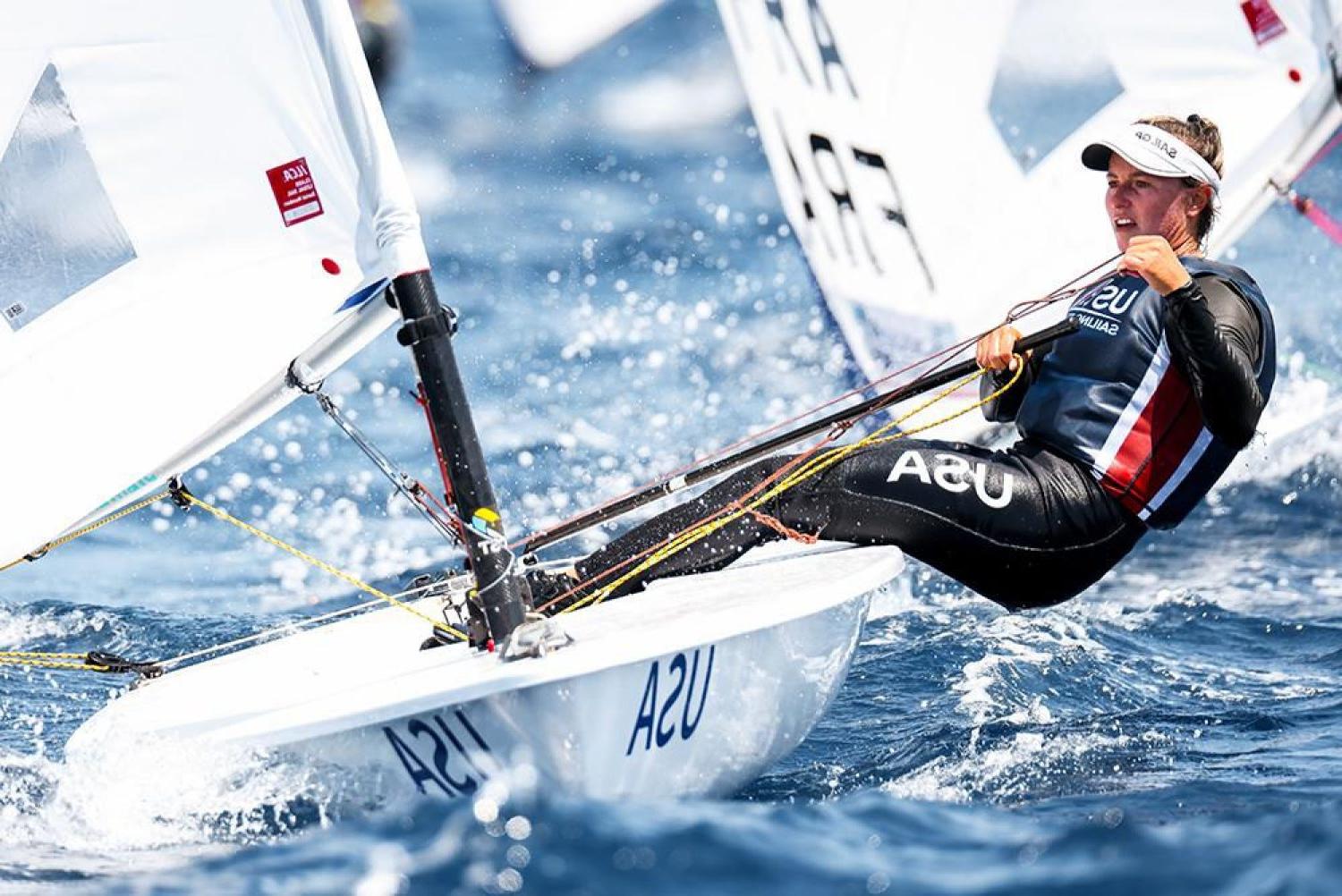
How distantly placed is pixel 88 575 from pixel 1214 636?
307cm

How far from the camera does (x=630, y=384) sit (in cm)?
524

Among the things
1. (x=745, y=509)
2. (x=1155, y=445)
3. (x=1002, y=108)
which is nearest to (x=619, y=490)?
(x=1002, y=108)

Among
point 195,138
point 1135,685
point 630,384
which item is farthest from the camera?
point 630,384

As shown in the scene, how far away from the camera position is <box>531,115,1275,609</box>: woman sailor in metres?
Result: 2.49

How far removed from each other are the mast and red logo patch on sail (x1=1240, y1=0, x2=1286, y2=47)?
2476mm

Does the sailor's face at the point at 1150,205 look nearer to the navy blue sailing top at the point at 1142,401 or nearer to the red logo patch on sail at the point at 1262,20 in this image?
the navy blue sailing top at the point at 1142,401

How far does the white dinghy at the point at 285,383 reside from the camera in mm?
2092

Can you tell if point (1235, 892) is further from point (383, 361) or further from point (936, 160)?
point (383, 361)

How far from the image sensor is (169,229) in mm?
2406

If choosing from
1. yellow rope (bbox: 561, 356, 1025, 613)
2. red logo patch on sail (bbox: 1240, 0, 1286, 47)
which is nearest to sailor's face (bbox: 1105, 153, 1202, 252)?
yellow rope (bbox: 561, 356, 1025, 613)

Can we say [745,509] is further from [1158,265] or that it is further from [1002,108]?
[1002,108]

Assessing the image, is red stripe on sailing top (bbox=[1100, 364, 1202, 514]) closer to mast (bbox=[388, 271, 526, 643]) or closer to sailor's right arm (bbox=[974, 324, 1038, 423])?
sailor's right arm (bbox=[974, 324, 1038, 423])

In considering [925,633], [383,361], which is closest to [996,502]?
[925,633]

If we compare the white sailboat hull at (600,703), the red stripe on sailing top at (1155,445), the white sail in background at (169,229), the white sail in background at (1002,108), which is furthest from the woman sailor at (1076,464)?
the white sail in background at (1002,108)
